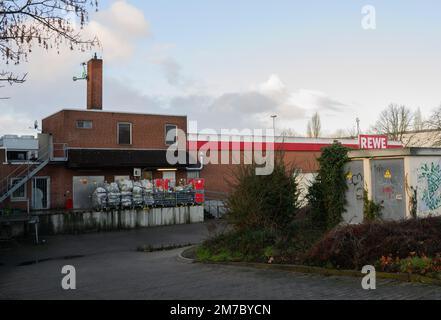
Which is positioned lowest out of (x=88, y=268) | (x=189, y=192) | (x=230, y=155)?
(x=88, y=268)

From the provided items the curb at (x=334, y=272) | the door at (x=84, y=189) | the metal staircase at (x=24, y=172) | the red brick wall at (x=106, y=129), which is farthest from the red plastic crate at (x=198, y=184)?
the curb at (x=334, y=272)

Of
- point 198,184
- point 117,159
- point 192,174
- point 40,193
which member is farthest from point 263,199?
point 192,174

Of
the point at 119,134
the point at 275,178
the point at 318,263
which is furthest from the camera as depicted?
the point at 119,134

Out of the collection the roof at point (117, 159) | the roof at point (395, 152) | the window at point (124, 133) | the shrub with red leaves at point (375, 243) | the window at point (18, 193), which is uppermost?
the window at point (124, 133)

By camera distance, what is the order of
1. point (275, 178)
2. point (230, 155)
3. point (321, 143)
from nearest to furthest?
point (275, 178), point (230, 155), point (321, 143)

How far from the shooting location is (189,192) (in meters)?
31.6

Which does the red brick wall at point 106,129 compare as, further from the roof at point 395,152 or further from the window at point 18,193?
the roof at point 395,152

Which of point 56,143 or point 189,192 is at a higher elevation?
point 56,143

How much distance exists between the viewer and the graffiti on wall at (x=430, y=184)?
1542cm

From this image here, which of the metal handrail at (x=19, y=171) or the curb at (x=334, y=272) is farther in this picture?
the metal handrail at (x=19, y=171)
